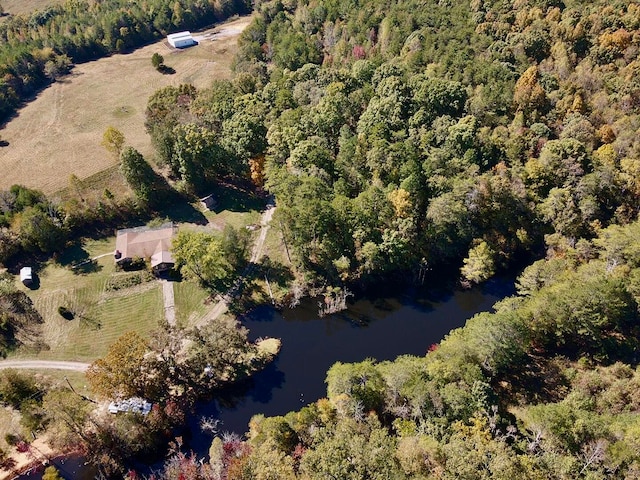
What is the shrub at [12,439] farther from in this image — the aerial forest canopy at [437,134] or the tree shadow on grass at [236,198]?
the tree shadow on grass at [236,198]

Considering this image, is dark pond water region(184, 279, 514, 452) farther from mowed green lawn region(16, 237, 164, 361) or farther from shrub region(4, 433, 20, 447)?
shrub region(4, 433, 20, 447)

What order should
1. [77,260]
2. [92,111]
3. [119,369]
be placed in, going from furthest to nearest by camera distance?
1. [92,111]
2. [77,260]
3. [119,369]

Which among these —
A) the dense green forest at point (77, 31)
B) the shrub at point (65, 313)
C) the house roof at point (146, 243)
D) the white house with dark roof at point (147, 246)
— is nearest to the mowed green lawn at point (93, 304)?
the shrub at point (65, 313)

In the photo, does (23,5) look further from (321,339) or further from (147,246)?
(321,339)

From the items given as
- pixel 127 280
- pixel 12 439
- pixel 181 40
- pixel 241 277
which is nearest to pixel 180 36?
pixel 181 40

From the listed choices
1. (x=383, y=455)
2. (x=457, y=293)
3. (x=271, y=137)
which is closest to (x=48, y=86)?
(x=271, y=137)
